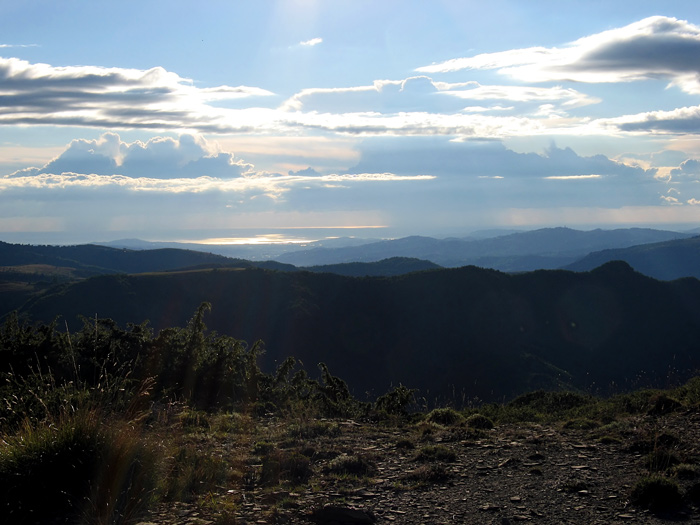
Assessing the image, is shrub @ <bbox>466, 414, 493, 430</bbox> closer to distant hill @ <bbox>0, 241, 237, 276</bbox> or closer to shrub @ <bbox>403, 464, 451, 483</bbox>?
shrub @ <bbox>403, 464, 451, 483</bbox>

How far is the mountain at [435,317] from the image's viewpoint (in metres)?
58.5

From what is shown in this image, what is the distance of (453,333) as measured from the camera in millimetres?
63844

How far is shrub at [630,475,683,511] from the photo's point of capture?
16.2 feet

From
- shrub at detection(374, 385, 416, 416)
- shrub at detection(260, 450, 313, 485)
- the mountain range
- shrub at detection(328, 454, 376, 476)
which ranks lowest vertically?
the mountain range

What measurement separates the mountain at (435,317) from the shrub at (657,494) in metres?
48.8

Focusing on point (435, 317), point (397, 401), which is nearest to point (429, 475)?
point (397, 401)

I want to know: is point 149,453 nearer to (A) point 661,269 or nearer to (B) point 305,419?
(B) point 305,419

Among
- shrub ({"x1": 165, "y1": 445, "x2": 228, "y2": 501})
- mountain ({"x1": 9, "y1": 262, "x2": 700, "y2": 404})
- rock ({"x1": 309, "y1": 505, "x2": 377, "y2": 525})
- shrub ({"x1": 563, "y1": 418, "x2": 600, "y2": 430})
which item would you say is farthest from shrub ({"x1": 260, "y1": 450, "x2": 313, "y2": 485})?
mountain ({"x1": 9, "y1": 262, "x2": 700, "y2": 404})

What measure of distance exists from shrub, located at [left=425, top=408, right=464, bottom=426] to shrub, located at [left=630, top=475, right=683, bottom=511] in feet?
14.4

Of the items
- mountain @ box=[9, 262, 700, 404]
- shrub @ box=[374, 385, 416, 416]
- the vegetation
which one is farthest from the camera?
mountain @ box=[9, 262, 700, 404]

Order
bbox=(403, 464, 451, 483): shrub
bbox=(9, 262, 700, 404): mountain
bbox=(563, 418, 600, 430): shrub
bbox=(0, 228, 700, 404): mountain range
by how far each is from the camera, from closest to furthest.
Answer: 1. bbox=(403, 464, 451, 483): shrub
2. bbox=(563, 418, 600, 430): shrub
3. bbox=(0, 228, 700, 404): mountain range
4. bbox=(9, 262, 700, 404): mountain

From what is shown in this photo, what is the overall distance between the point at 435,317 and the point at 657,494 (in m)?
62.4

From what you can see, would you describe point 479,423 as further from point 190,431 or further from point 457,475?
point 190,431

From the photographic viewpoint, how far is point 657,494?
197 inches
